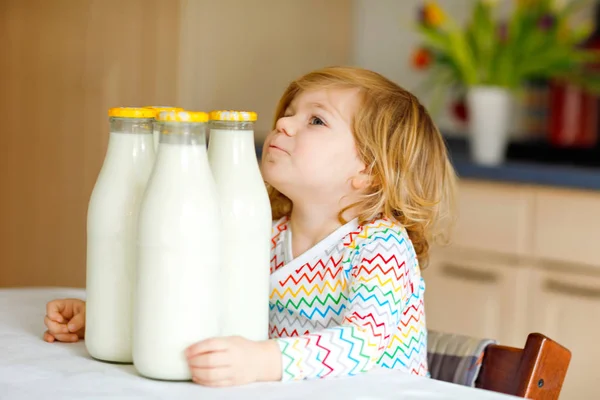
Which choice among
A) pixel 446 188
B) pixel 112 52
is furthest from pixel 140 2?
pixel 446 188

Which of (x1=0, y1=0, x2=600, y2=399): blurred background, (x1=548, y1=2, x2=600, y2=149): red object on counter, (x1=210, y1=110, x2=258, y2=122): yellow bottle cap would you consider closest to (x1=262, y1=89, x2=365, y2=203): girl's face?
(x1=210, y1=110, x2=258, y2=122): yellow bottle cap

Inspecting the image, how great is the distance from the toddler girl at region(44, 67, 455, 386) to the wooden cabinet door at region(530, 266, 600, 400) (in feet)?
3.68

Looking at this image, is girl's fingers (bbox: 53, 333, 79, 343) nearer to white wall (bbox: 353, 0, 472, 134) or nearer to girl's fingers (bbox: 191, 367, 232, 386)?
girl's fingers (bbox: 191, 367, 232, 386)

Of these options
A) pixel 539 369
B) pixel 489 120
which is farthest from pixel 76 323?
pixel 489 120

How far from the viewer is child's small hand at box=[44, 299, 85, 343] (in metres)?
0.98

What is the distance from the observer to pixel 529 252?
2357 mm

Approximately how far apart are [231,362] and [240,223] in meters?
0.14

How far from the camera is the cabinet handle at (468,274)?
7.97 feet

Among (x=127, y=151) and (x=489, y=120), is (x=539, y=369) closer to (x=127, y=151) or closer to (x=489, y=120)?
(x=127, y=151)

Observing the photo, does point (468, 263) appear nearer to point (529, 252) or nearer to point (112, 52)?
point (529, 252)

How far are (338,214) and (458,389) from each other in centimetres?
39

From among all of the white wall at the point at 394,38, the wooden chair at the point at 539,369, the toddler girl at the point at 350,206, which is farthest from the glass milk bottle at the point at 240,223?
the white wall at the point at 394,38

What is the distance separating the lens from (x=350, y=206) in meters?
1.18

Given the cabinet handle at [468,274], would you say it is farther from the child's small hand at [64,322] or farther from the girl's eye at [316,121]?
the child's small hand at [64,322]
